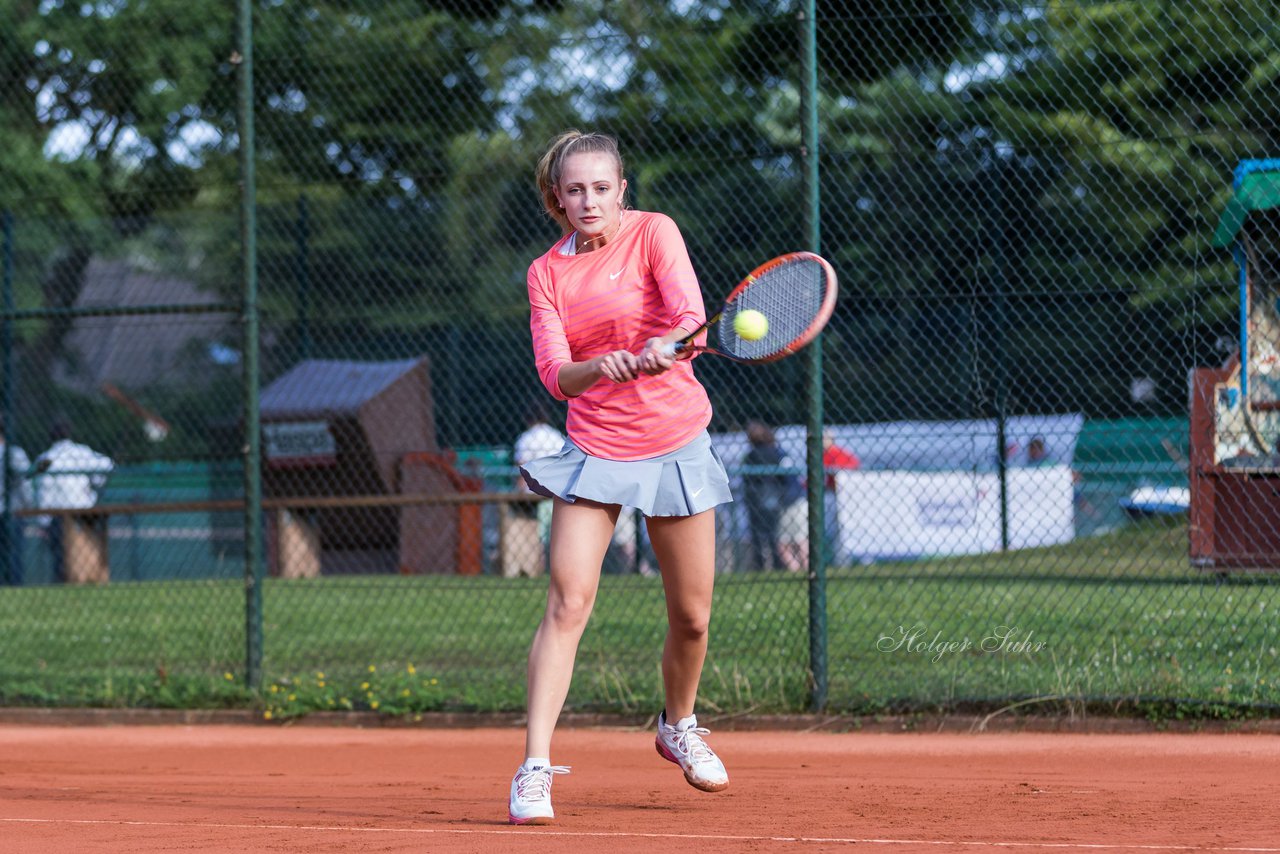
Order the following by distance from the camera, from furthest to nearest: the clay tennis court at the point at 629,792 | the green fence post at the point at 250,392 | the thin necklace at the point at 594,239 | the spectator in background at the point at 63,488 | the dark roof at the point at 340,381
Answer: the spectator in background at the point at 63,488, the dark roof at the point at 340,381, the green fence post at the point at 250,392, the thin necklace at the point at 594,239, the clay tennis court at the point at 629,792

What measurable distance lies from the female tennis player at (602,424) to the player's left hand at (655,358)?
8.9 inches

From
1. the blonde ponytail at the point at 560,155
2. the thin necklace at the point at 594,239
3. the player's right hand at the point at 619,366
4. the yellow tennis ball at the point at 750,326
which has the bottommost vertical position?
the player's right hand at the point at 619,366

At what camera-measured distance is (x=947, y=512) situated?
10.1m

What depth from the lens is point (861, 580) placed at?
7.66 m

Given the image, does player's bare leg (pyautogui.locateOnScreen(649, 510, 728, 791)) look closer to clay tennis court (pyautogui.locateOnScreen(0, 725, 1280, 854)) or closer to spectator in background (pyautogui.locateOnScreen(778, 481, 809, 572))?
clay tennis court (pyautogui.locateOnScreen(0, 725, 1280, 854))

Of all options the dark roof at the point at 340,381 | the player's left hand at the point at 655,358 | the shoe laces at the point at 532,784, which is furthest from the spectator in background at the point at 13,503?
the player's left hand at the point at 655,358

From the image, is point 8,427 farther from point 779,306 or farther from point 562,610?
point 779,306

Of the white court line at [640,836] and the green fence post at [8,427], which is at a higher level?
the green fence post at [8,427]

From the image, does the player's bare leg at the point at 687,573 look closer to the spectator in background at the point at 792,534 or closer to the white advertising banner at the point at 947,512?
the white advertising banner at the point at 947,512

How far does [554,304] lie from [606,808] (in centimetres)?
146

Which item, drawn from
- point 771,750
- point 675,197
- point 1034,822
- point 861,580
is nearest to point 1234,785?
point 1034,822

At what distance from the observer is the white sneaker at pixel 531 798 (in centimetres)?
409

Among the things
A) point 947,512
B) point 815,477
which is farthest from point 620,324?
point 947,512

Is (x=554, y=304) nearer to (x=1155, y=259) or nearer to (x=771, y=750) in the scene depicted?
(x=771, y=750)
